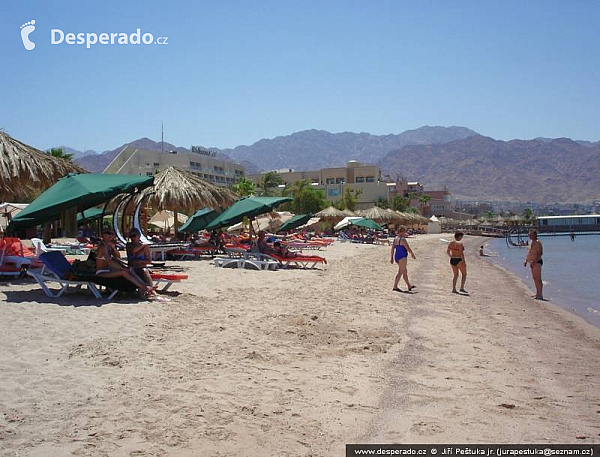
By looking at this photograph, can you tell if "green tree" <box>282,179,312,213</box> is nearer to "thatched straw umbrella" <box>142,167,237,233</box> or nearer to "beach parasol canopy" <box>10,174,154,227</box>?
"thatched straw umbrella" <box>142,167,237,233</box>

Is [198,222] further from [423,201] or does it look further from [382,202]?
[423,201]

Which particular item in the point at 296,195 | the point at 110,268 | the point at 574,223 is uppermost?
the point at 296,195

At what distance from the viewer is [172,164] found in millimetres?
79625

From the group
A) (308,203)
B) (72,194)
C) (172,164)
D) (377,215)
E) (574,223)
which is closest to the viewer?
(72,194)

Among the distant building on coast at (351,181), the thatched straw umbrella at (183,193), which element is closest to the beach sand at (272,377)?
the thatched straw umbrella at (183,193)

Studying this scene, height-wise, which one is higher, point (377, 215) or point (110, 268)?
point (377, 215)

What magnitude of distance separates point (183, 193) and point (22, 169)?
6.68 metres

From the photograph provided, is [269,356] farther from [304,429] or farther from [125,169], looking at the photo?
[125,169]

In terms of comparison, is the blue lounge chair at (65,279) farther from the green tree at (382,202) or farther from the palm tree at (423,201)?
the palm tree at (423,201)

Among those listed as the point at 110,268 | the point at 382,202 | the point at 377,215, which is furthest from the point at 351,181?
the point at 110,268

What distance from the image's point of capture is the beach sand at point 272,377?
3707 mm

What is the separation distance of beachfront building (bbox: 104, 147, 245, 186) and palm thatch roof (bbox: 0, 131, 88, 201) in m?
53.7

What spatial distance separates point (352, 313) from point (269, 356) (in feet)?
9.77

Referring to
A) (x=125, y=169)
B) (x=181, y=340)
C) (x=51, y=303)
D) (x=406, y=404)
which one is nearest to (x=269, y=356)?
(x=181, y=340)
